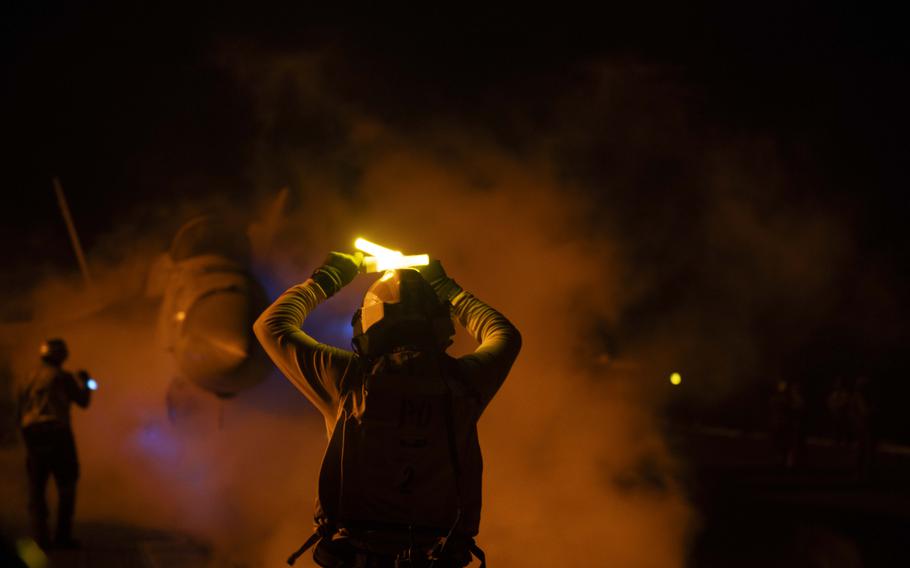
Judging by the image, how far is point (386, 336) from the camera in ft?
9.35

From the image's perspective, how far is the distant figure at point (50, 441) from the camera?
6.90 meters

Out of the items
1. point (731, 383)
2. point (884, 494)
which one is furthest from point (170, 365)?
point (731, 383)

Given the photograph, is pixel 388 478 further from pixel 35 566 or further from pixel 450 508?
pixel 35 566

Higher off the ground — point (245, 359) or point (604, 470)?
point (245, 359)

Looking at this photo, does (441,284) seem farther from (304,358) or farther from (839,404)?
(839,404)

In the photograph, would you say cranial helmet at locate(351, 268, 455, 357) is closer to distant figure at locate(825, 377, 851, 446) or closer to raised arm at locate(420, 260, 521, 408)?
raised arm at locate(420, 260, 521, 408)

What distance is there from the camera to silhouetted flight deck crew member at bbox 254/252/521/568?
9.00 feet

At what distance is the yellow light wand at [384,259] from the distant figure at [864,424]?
37.0 feet

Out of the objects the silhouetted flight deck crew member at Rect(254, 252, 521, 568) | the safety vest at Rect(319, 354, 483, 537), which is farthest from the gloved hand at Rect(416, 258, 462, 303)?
the safety vest at Rect(319, 354, 483, 537)

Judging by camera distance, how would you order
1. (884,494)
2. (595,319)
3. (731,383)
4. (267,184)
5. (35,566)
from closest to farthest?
(35,566)
(595,319)
(267,184)
(884,494)
(731,383)

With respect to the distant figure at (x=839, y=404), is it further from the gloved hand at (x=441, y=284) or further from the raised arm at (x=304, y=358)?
the raised arm at (x=304, y=358)

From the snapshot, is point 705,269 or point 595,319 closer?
point 595,319

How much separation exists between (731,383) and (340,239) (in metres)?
18.1

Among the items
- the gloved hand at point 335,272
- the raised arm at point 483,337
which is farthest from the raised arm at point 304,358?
the raised arm at point 483,337
